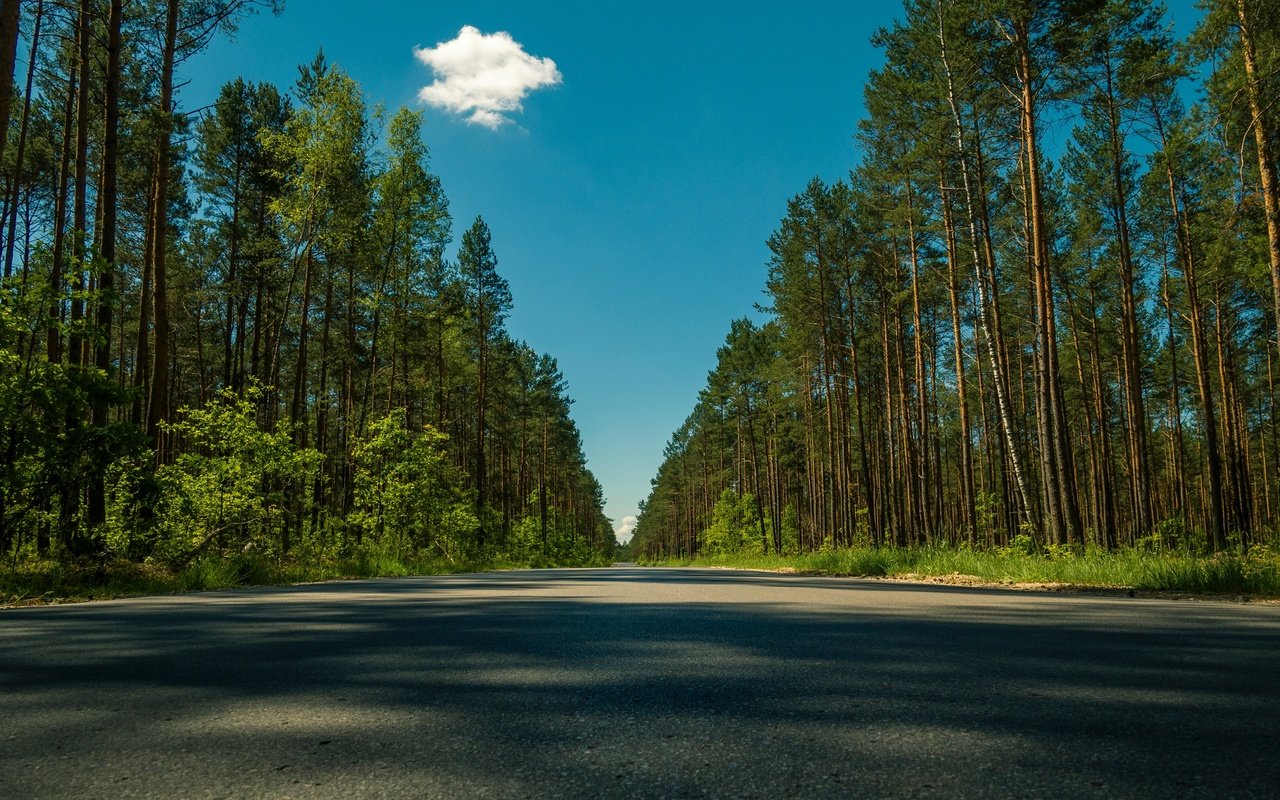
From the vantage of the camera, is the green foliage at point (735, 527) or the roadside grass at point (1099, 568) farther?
the green foliage at point (735, 527)

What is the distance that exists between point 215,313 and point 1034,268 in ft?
111

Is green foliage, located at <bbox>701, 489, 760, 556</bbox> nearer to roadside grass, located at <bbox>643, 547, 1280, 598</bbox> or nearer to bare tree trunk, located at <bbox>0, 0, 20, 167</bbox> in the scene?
roadside grass, located at <bbox>643, 547, 1280, 598</bbox>

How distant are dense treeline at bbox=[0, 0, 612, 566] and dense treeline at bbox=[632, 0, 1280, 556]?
16.3 metres

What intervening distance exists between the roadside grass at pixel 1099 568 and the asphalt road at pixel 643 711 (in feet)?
15.5

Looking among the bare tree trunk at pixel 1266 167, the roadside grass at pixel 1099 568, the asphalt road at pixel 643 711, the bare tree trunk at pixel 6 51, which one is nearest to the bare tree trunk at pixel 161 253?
the bare tree trunk at pixel 6 51

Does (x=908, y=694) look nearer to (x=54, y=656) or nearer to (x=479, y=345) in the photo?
(x=54, y=656)

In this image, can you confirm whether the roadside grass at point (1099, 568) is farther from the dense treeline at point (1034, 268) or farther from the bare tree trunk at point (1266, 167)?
the bare tree trunk at point (1266, 167)

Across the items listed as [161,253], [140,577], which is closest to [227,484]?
[140,577]

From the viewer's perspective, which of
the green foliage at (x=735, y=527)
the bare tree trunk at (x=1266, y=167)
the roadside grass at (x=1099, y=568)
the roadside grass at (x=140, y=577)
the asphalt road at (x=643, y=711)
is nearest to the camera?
the asphalt road at (x=643, y=711)

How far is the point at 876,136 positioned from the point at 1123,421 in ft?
95.6

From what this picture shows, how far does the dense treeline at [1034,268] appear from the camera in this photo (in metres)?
15.4

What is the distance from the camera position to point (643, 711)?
254cm

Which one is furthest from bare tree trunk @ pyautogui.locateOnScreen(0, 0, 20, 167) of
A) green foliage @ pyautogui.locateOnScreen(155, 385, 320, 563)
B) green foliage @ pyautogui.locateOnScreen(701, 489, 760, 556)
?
green foliage @ pyautogui.locateOnScreen(701, 489, 760, 556)

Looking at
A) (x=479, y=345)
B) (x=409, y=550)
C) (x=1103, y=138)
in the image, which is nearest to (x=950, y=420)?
(x=1103, y=138)
